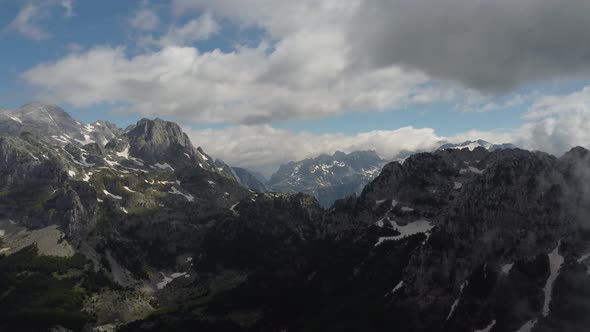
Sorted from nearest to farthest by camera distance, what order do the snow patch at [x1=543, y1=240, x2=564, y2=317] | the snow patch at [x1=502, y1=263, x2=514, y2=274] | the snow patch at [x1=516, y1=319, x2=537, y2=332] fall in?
the snow patch at [x1=516, y1=319, x2=537, y2=332]
the snow patch at [x1=543, y1=240, x2=564, y2=317]
the snow patch at [x1=502, y1=263, x2=514, y2=274]

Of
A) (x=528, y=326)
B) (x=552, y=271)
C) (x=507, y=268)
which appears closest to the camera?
(x=528, y=326)

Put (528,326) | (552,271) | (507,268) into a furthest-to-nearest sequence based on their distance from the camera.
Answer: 1. (507,268)
2. (552,271)
3. (528,326)

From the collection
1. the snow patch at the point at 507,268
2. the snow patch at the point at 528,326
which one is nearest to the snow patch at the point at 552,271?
the snow patch at the point at 528,326

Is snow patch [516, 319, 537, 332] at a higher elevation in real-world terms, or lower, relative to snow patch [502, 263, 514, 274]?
lower

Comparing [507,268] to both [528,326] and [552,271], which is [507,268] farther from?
[528,326]

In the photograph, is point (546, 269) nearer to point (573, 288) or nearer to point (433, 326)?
point (573, 288)

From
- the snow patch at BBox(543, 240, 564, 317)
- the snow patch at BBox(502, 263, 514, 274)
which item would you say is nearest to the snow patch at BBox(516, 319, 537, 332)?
the snow patch at BBox(543, 240, 564, 317)

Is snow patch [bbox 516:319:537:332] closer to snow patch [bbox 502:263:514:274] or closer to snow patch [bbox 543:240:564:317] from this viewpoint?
snow patch [bbox 543:240:564:317]

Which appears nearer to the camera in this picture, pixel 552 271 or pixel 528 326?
pixel 528 326

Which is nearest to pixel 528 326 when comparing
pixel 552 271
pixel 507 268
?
pixel 552 271

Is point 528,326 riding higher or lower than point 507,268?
lower

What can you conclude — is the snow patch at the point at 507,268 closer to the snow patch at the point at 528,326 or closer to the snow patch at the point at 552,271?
the snow patch at the point at 552,271
